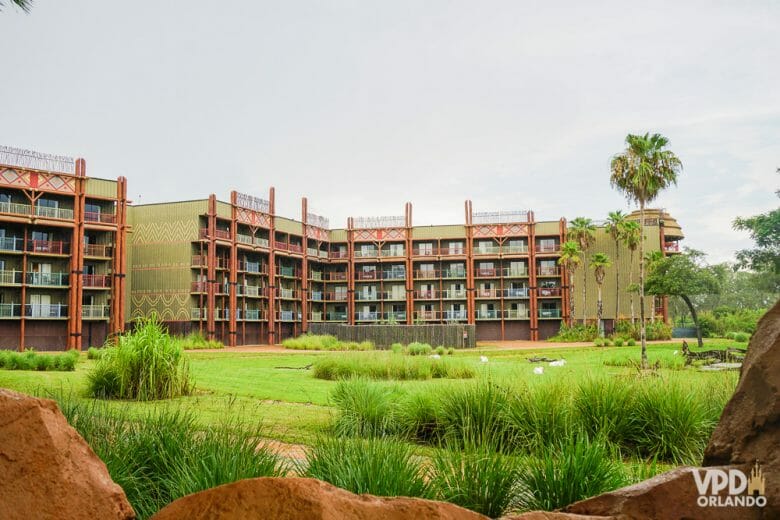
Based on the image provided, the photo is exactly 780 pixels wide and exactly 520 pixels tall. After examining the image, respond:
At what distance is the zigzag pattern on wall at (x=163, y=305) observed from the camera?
49062 millimetres

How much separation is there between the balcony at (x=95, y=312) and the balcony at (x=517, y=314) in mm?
37071

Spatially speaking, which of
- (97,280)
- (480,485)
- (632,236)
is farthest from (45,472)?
(632,236)

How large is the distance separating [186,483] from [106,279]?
4427 centimetres

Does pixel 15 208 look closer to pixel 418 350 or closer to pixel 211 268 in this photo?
pixel 211 268

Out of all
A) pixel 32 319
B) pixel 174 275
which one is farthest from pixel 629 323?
pixel 32 319

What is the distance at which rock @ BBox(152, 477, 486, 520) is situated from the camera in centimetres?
284

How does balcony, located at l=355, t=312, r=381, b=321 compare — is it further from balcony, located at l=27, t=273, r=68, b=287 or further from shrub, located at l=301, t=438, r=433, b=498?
shrub, located at l=301, t=438, r=433, b=498

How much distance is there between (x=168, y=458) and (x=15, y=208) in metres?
40.4

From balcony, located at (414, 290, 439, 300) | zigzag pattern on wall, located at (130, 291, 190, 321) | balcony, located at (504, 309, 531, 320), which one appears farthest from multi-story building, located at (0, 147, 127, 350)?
balcony, located at (504, 309, 531, 320)

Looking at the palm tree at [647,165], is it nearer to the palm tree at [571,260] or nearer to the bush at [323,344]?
the bush at [323,344]

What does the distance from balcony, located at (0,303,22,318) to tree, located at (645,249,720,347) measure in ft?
148

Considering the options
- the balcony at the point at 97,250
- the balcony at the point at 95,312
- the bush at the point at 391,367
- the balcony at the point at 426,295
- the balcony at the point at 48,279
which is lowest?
the bush at the point at 391,367

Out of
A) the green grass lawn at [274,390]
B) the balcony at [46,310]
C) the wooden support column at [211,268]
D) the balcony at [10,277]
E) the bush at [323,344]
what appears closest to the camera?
the green grass lawn at [274,390]

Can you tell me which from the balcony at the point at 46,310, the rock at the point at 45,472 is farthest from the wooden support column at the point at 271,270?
the rock at the point at 45,472
